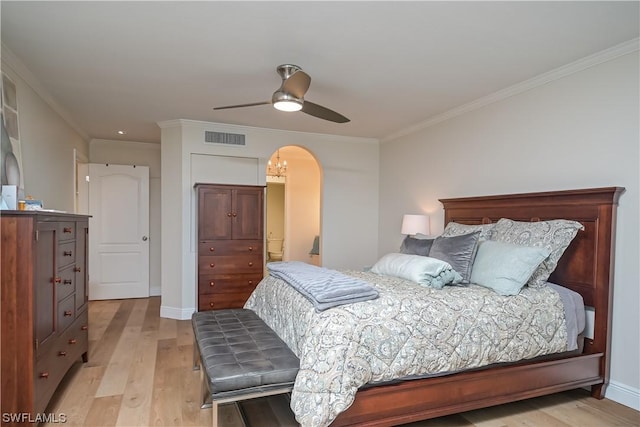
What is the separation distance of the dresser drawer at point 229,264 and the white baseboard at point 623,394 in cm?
355

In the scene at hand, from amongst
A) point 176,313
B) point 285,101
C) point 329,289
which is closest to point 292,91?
point 285,101

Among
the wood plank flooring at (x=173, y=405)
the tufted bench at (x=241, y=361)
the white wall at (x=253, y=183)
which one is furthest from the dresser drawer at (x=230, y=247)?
the tufted bench at (x=241, y=361)

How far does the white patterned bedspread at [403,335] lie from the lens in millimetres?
1905

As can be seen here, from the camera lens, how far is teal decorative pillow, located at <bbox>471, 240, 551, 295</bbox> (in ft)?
8.30

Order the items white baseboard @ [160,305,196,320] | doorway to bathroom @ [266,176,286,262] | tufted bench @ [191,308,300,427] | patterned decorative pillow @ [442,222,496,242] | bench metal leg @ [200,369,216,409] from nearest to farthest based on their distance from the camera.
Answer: tufted bench @ [191,308,300,427]
bench metal leg @ [200,369,216,409]
patterned decorative pillow @ [442,222,496,242]
white baseboard @ [160,305,196,320]
doorway to bathroom @ [266,176,286,262]

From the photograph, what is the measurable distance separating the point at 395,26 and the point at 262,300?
228 centimetres

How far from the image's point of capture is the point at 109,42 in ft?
8.47

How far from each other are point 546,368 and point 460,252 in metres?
0.95

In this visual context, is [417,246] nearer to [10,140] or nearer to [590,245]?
[590,245]

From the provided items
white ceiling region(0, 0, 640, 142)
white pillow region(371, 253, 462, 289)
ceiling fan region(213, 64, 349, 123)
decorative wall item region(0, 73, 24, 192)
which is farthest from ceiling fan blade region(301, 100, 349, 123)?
decorative wall item region(0, 73, 24, 192)

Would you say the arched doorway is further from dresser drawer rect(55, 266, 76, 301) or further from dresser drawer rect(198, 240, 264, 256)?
dresser drawer rect(55, 266, 76, 301)

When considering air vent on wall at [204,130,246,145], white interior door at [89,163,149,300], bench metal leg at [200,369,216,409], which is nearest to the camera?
bench metal leg at [200,369,216,409]

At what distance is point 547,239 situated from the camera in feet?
8.90

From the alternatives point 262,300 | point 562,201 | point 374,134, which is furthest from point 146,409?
point 374,134
